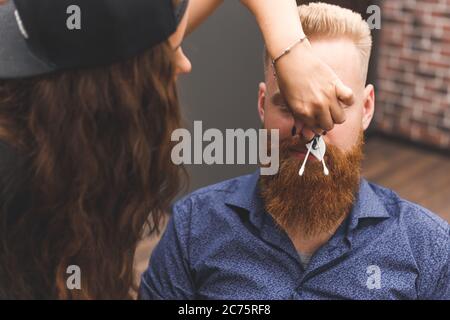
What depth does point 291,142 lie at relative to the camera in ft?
4.66

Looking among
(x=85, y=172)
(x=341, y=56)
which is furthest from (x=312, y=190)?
(x=85, y=172)

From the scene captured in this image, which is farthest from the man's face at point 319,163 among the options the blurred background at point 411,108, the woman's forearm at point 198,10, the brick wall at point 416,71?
the brick wall at point 416,71

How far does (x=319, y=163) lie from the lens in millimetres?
1440

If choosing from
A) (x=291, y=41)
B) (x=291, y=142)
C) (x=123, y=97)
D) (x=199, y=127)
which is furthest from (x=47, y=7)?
(x=199, y=127)

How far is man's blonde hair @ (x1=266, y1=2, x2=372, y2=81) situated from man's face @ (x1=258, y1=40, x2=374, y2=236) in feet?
0.06

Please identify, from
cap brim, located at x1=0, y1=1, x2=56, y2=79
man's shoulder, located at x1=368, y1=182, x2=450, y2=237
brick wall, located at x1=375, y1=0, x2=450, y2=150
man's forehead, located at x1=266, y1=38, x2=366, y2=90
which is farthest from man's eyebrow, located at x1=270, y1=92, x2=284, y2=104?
brick wall, located at x1=375, y1=0, x2=450, y2=150

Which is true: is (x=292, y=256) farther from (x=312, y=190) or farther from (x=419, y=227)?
(x=419, y=227)

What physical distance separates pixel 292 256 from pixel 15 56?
2.57 ft

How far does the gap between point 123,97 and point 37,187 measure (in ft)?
0.69

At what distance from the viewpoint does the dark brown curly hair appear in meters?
1.00

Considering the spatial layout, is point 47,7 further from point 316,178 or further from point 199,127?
point 199,127

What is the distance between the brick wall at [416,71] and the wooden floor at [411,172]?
0.12 m
